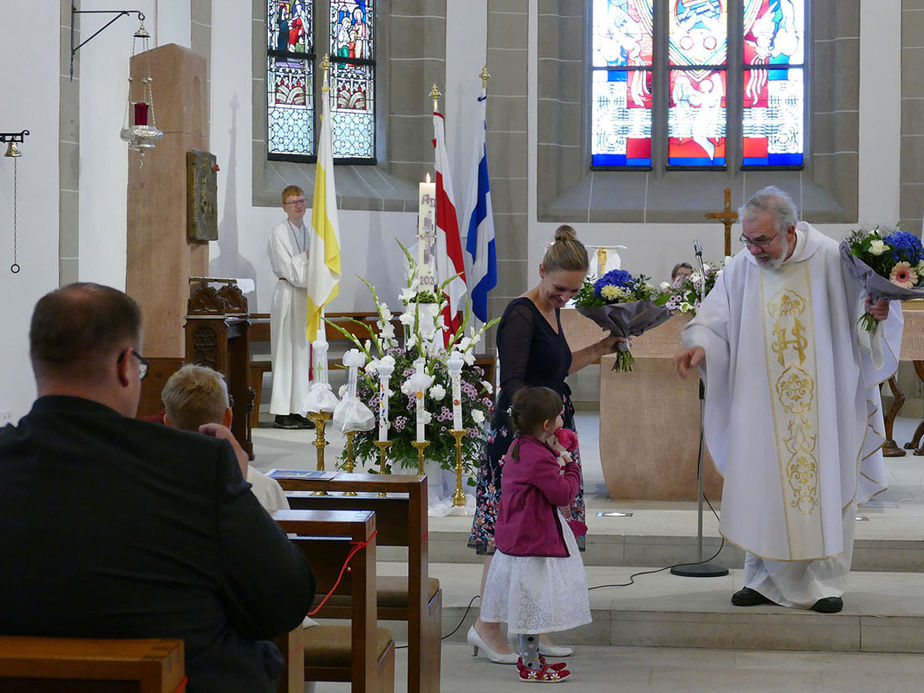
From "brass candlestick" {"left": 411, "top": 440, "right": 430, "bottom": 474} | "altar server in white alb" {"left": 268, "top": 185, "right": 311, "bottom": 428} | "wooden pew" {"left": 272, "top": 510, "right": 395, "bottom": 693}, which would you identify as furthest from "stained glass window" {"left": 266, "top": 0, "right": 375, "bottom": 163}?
"wooden pew" {"left": 272, "top": 510, "right": 395, "bottom": 693}

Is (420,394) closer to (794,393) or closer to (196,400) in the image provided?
(794,393)

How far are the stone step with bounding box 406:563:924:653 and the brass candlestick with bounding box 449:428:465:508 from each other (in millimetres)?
956

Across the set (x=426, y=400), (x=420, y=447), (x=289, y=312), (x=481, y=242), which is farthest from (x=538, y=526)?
(x=481, y=242)

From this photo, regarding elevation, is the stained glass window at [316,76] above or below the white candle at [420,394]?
above

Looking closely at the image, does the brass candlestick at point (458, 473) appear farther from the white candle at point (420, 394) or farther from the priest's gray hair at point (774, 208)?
the priest's gray hair at point (774, 208)

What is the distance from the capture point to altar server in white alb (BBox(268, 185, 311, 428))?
10297 millimetres

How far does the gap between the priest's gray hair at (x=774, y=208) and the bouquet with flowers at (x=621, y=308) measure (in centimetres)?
71

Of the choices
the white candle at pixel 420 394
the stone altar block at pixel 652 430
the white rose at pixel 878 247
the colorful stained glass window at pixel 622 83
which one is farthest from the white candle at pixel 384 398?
the colorful stained glass window at pixel 622 83

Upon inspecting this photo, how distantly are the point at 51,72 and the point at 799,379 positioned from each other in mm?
5158

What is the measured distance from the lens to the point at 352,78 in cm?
1218

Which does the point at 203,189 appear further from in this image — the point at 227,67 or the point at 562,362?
the point at 562,362

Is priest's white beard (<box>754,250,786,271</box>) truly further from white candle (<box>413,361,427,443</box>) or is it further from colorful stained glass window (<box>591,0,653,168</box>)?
colorful stained glass window (<box>591,0,653,168</box>)

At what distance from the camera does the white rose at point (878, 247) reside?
15.6ft

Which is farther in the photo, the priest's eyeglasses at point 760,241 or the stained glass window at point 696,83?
the stained glass window at point 696,83
